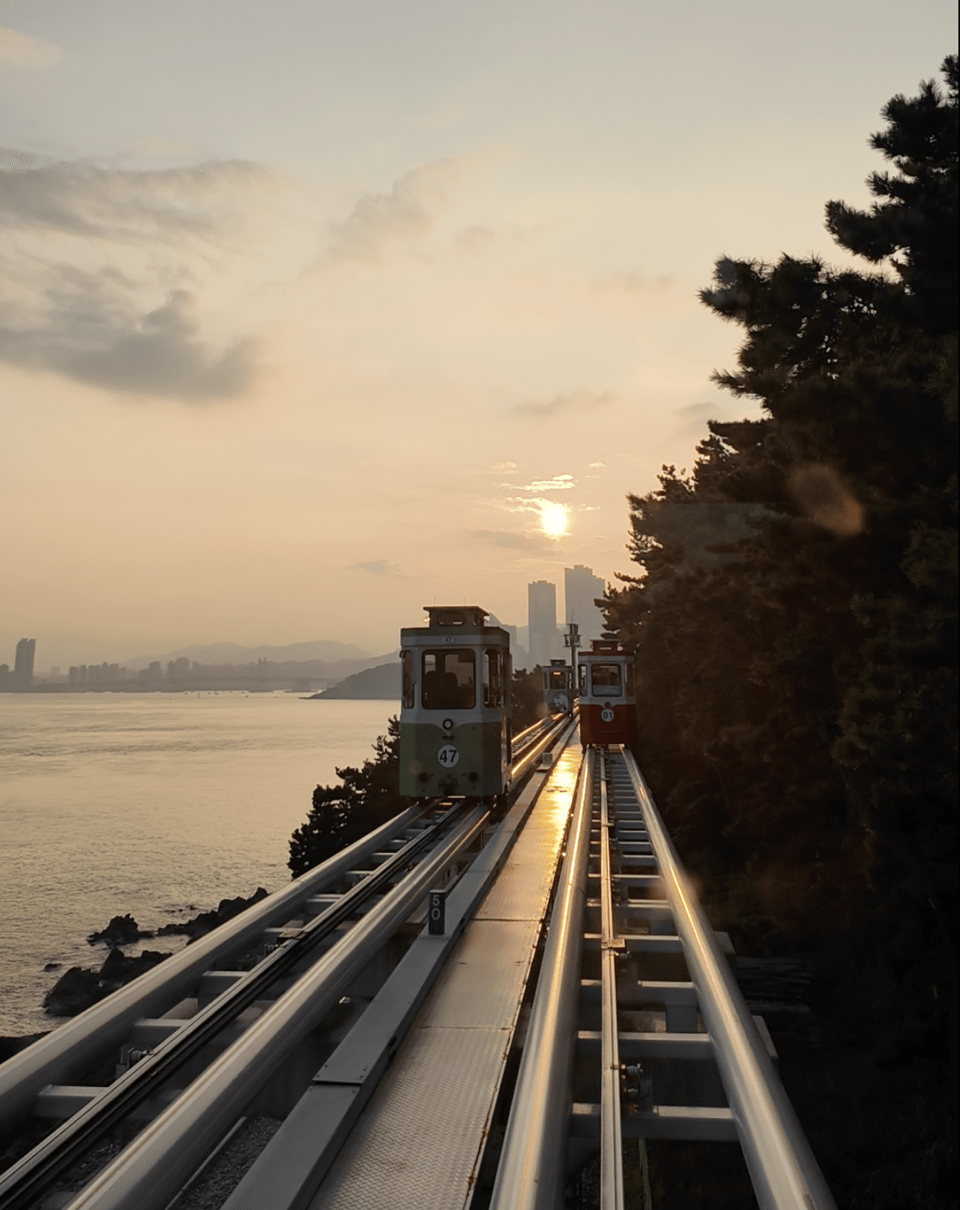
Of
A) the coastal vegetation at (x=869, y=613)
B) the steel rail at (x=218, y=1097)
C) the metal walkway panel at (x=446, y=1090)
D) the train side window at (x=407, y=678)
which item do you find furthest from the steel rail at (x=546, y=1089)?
the train side window at (x=407, y=678)

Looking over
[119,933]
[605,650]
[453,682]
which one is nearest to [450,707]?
[453,682]

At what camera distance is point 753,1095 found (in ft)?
14.7

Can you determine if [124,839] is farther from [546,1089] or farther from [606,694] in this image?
[546,1089]

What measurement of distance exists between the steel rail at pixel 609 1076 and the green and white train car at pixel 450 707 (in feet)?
16.3

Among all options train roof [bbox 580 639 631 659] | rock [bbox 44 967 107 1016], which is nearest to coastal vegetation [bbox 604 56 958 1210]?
train roof [bbox 580 639 631 659]

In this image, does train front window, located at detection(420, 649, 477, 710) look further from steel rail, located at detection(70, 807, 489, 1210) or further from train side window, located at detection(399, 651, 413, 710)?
steel rail, located at detection(70, 807, 489, 1210)

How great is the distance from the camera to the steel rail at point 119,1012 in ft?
14.9

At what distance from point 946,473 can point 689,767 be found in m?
20.3

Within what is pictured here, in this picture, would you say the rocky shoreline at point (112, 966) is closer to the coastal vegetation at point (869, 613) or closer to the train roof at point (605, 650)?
the train roof at point (605, 650)

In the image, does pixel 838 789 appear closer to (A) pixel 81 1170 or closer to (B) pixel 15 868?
(A) pixel 81 1170

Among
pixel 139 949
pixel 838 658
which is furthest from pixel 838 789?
pixel 139 949

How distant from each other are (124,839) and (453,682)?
36992 mm

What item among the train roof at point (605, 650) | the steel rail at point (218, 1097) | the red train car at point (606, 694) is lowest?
the steel rail at point (218, 1097)

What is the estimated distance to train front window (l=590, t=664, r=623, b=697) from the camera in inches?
1064
